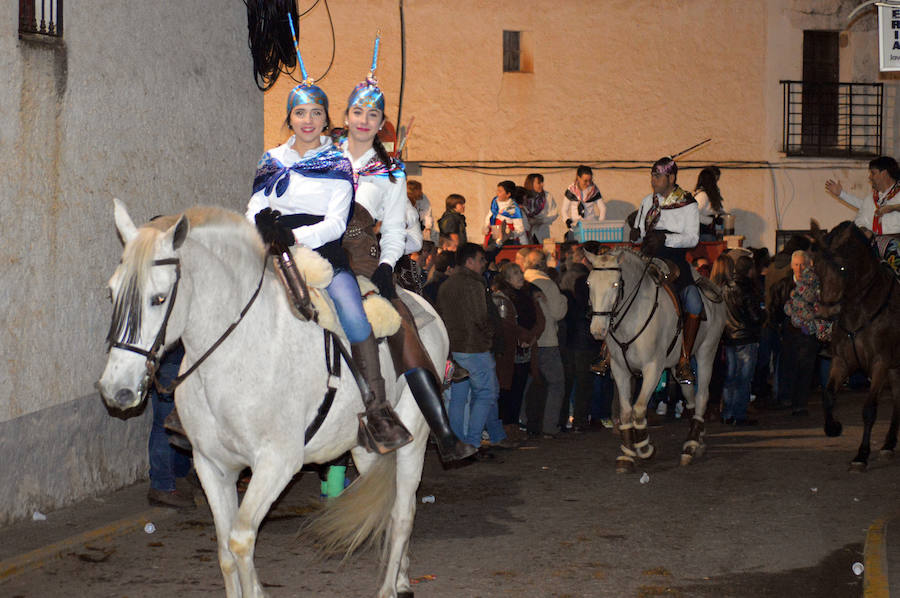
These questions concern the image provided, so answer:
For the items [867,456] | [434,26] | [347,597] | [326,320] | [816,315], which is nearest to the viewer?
[326,320]

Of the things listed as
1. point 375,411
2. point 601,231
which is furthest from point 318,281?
point 601,231

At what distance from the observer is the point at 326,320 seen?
22.6ft

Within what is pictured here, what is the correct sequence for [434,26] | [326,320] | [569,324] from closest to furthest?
[326,320] → [569,324] → [434,26]

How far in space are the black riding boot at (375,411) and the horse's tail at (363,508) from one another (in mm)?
655

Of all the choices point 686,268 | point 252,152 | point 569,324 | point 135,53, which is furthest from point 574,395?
point 135,53

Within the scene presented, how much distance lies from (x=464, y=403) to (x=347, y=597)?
589cm

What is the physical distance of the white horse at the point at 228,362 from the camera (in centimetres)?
581

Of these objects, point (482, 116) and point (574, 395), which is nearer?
point (574, 395)

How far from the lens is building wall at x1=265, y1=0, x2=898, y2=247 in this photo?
78.4 feet

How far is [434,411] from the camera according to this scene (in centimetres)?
770

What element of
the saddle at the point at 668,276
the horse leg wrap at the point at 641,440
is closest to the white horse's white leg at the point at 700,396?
the saddle at the point at 668,276

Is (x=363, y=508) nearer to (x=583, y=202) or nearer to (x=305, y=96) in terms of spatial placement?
(x=305, y=96)

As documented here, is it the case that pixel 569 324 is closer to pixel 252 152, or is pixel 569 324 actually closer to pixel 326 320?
pixel 252 152

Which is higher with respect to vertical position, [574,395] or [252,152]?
[252,152]
